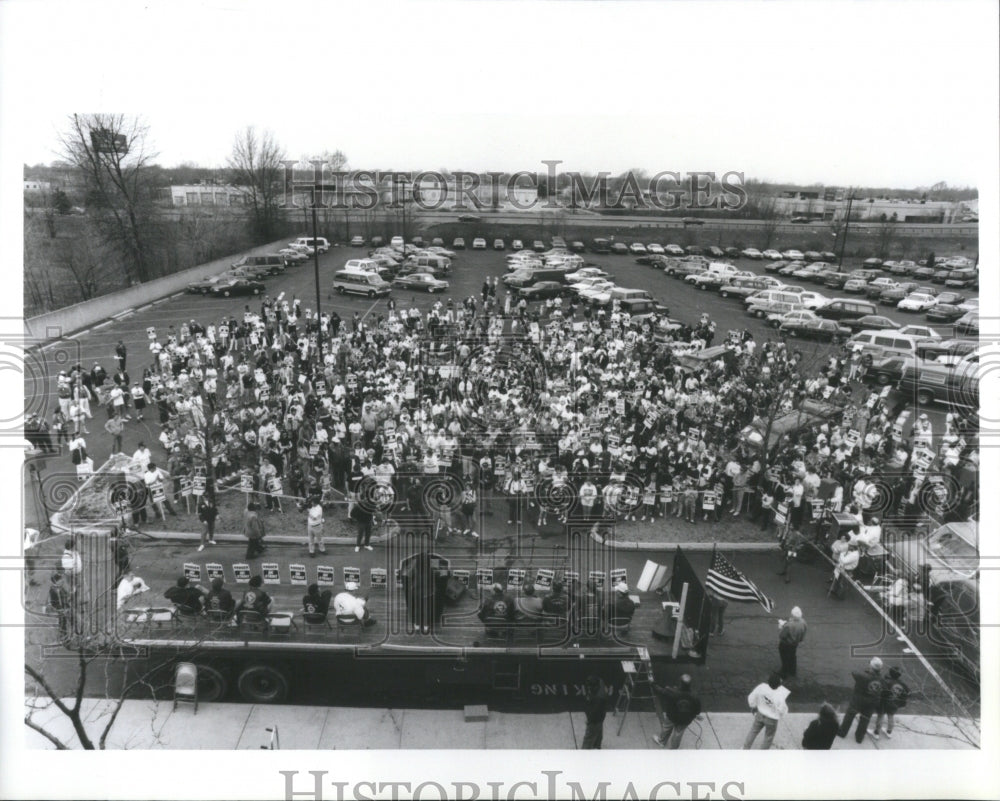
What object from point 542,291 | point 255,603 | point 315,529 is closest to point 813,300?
point 542,291

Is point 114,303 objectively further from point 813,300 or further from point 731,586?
point 813,300

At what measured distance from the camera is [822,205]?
24203 mm

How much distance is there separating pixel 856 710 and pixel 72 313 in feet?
64.7

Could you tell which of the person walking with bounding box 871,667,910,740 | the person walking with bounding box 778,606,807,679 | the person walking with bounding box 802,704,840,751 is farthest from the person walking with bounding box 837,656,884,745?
the person walking with bounding box 778,606,807,679

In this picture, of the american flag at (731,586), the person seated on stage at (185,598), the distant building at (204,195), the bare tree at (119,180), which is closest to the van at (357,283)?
the distant building at (204,195)

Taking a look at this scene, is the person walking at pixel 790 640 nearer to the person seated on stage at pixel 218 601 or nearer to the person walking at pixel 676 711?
the person walking at pixel 676 711

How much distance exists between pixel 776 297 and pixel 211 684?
2091 cm

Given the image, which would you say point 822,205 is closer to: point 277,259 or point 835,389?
point 835,389

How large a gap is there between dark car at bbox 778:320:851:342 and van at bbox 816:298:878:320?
114cm

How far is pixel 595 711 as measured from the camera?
35.8ft

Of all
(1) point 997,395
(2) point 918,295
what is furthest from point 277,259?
(2) point 918,295

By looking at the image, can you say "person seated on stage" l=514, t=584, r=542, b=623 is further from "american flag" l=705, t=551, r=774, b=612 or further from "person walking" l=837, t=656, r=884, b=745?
"person walking" l=837, t=656, r=884, b=745

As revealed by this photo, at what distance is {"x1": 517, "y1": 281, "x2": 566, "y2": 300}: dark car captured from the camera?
24500 mm

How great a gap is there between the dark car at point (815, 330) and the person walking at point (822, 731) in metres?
15.1
